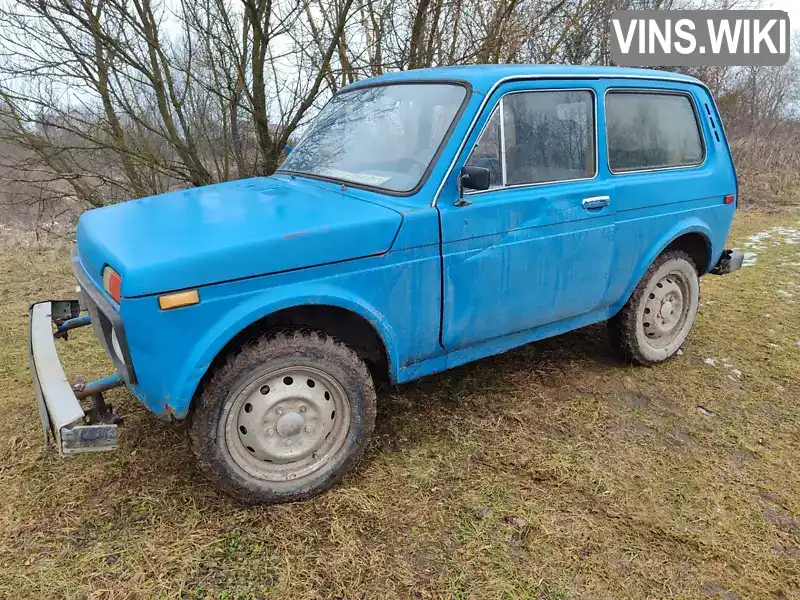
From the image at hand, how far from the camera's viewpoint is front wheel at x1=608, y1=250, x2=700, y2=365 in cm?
397

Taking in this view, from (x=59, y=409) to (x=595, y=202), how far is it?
9.78 feet

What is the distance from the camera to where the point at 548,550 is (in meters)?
2.44

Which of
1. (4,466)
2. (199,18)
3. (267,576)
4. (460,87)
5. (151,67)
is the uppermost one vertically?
(199,18)

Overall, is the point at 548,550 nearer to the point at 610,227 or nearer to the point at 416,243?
the point at 416,243

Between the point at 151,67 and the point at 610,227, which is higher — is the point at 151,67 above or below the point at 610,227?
above

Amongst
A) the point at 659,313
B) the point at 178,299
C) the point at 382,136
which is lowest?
the point at 659,313

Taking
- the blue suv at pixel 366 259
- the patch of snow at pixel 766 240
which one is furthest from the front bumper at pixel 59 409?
the patch of snow at pixel 766 240

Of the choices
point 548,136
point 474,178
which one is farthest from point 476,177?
point 548,136

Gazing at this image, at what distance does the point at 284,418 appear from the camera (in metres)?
2.63

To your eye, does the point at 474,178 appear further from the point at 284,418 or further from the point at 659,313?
the point at 659,313

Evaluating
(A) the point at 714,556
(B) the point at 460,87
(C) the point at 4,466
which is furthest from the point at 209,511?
(B) the point at 460,87

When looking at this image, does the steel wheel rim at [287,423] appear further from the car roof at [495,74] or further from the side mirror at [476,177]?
the car roof at [495,74]

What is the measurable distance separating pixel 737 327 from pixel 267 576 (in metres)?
4.51

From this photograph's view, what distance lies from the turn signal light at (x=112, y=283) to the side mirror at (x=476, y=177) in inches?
63.5
